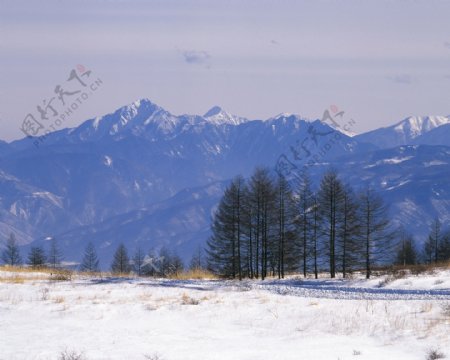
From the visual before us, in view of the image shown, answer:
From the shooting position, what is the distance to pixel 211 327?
14.8m

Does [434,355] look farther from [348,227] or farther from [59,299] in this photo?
[348,227]

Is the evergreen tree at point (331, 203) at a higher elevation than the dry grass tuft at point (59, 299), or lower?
higher

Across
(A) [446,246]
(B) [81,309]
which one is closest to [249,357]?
(B) [81,309]

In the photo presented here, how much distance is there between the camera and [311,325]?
583 inches

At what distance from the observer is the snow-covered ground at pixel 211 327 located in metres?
12.1

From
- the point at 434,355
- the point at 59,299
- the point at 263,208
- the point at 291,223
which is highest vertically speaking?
the point at 263,208

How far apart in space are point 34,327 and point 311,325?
6413 millimetres

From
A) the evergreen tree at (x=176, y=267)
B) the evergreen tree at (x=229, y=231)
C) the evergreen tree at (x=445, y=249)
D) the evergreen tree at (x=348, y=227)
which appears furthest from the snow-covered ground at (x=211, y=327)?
the evergreen tree at (x=445, y=249)

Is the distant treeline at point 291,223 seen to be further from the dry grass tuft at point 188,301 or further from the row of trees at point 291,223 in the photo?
the dry grass tuft at point 188,301

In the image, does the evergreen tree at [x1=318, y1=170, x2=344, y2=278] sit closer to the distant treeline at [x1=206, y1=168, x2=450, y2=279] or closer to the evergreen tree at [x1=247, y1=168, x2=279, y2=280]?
the distant treeline at [x1=206, y1=168, x2=450, y2=279]

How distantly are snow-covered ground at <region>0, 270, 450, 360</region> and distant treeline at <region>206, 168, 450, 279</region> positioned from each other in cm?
3502

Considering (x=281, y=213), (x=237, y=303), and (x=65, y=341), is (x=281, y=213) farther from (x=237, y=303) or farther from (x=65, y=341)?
(x=65, y=341)

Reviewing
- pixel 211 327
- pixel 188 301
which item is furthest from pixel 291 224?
pixel 211 327

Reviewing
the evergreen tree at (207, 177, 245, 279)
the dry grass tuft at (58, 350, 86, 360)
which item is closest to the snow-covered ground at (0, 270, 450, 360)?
the dry grass tuft at (58, 350, 86, 360)
